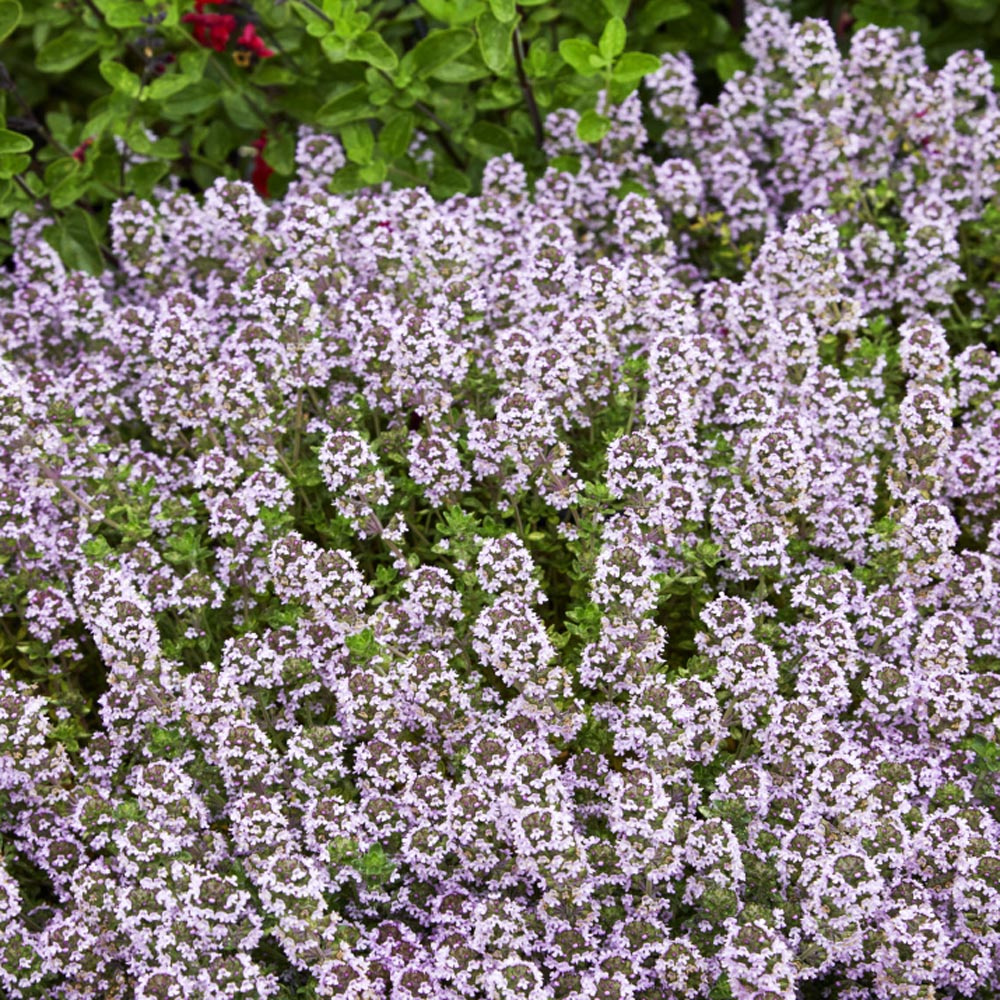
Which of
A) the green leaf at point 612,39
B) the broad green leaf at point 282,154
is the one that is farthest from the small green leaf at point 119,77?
the green leaf at point 612,39

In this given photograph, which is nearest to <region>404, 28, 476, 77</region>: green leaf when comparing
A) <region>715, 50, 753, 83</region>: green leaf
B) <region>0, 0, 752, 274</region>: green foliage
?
<region>0, 0, 752, 274</region>: green foliage

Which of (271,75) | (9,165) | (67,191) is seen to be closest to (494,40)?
(271,75)

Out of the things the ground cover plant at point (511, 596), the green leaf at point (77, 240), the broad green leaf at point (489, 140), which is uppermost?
the broad green leaf at point (489, 140)

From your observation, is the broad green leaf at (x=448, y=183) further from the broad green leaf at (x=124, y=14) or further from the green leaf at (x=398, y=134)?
the broad green leaf at (x=124, y=14)

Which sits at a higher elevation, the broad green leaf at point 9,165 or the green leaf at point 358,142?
the green leaf at point 358,142

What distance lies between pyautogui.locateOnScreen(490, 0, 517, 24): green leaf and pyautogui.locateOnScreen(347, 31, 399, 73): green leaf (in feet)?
1.68

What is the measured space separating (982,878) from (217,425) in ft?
10.2

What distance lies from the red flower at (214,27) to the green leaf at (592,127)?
70.3 inches

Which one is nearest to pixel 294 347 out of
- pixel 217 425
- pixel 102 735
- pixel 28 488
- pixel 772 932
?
pixel 217 425

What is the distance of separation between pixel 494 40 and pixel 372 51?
515 millimetres

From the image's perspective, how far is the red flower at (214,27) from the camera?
6.60m

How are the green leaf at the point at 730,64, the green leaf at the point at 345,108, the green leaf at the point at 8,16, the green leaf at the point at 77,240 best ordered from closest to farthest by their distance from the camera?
the green leaf at the point at 8,16, the green leaf at the point at 345,108, the green leaf at the point at 77,240, the green leaf at the point at 730,64

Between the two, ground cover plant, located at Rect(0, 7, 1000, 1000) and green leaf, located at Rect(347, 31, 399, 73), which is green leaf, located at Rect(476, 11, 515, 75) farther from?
ground cover plant, located at Rect(0, 7, 1000, 1000)

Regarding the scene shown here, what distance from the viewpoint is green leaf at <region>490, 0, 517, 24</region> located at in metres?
5.71
